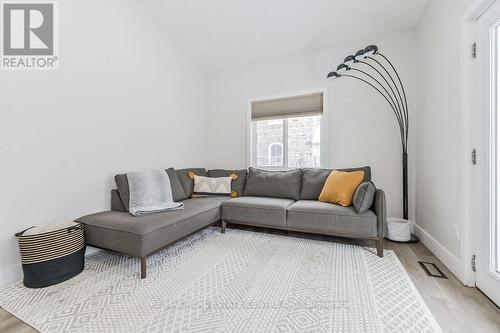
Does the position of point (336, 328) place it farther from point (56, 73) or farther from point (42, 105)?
point (56, 73)

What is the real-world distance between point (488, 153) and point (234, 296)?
202 cm

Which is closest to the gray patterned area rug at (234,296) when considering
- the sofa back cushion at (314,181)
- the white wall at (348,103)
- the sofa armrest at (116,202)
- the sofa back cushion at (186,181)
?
the sofa armrest at (116,202)

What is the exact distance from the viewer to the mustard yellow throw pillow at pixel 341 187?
248 centimetres

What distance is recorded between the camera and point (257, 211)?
2.68m

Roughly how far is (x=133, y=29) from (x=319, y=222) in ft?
10.7

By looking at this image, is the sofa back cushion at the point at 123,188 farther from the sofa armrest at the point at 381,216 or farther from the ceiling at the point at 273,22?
the sofa armrest at the point at 381,216

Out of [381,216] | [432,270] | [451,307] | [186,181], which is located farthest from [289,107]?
[451,307]

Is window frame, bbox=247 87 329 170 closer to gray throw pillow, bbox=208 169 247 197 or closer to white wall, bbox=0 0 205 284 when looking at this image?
gray throw pillow, bbox=208 169 247 197

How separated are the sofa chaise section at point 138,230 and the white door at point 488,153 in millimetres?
2378

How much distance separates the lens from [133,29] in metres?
2.79

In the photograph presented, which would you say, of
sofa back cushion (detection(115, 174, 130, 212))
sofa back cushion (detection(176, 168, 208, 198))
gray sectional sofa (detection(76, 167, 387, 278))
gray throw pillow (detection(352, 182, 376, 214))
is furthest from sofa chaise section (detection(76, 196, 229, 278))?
gray throw pillow (detection(352, 182, 376, 214))

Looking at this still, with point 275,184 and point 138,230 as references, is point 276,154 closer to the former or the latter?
point 275,184

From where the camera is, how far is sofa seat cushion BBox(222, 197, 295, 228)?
258 cm

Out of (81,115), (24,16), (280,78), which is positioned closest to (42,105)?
(81,115)
